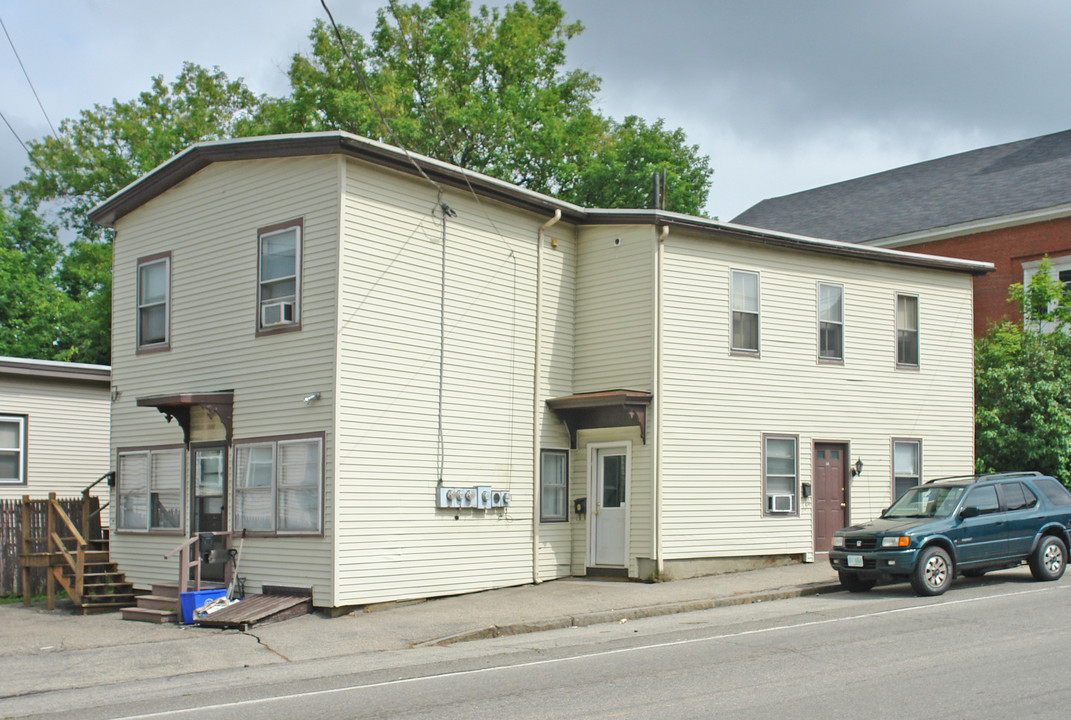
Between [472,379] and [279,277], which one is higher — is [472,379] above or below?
below

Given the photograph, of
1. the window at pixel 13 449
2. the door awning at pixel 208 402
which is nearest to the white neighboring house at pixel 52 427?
the window at pixel 13 449

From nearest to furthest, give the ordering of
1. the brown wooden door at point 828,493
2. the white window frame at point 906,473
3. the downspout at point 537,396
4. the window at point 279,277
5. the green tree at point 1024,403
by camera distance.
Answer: the window at point 279,277 < the downspout at point 537,396 < the brown wooden door at point 828,493 < the white window frame at point 906,473 < the green tree at point 1024,403

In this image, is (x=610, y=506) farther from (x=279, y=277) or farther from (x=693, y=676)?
(x=693, y=676)

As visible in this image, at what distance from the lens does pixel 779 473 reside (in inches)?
746

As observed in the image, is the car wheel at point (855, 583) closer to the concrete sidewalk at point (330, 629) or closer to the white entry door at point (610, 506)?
the concrete sidewalk at point (330, 629)

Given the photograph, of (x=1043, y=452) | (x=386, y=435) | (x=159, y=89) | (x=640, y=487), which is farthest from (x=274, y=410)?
(x=159, y=89)

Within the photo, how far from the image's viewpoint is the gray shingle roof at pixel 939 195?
30391 millimetres

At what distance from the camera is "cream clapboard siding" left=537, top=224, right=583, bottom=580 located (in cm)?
1798

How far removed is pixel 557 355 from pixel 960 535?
7.35 metres


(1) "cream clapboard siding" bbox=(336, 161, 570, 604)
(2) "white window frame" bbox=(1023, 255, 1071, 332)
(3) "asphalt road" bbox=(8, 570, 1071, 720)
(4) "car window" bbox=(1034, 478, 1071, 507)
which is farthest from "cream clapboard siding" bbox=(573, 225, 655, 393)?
(2) "white window frame" bbox=(1023, 255, 1071, 332)

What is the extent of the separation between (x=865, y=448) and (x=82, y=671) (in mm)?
14501

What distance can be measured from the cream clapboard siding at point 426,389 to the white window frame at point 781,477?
422 cm

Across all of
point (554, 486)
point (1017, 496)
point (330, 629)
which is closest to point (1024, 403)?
point (1017, 496)

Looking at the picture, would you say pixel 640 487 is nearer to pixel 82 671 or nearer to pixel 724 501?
pixel 724 501
